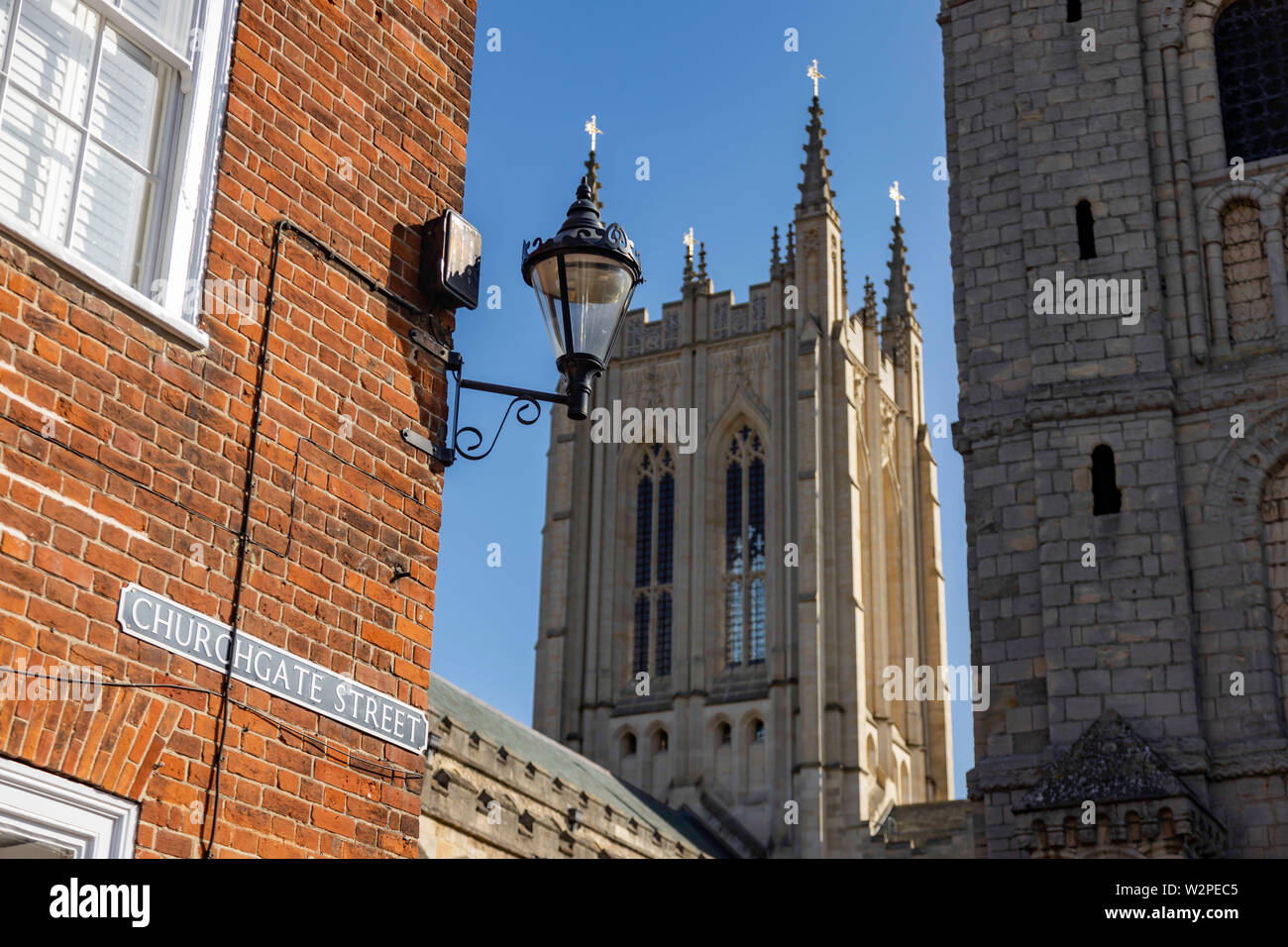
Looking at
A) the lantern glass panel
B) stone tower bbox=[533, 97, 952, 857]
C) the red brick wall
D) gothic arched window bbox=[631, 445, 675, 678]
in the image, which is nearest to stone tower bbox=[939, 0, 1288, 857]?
the lantern glass panel

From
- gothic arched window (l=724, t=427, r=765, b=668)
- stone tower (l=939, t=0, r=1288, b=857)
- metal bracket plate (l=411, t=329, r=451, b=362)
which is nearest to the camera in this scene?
metal bracket plate (l=411, t=329, r=451, b=362)

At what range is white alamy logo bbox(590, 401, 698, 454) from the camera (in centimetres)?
5369

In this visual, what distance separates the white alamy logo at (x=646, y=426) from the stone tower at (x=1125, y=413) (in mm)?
31621

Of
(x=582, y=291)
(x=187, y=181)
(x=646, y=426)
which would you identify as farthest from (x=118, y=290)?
(x=646, y=426)

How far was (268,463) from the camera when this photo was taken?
5969 millimetres

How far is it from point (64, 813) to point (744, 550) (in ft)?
157

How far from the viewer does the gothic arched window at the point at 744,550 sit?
2032 inches

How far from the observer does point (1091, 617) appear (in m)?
18.5

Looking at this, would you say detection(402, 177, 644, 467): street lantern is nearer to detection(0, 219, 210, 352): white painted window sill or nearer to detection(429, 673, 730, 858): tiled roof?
detection(0, 219, 210, 352): white painted window sill

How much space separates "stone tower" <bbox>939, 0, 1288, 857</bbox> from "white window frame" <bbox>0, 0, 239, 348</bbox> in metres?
13.3
